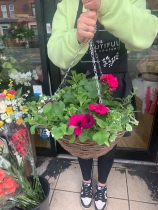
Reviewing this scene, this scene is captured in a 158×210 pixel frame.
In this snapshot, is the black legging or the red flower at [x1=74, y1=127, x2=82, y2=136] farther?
the black legging

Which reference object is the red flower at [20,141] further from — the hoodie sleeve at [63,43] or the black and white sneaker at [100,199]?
the black and white sneaker at [100,199]

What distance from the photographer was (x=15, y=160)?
56.1 inches

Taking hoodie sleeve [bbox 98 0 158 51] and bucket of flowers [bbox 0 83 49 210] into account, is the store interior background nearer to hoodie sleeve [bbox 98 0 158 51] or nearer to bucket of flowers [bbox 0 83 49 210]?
bucket of flowers [bbox 0 83 49 210]

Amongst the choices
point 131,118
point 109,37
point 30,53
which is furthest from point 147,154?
point 30,53

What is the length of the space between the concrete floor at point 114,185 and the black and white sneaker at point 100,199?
8 centimetres

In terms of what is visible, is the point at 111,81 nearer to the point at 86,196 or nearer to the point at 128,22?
the point at 128,22

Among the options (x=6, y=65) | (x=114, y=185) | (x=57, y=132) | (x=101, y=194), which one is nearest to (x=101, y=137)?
(x=57, y=132)

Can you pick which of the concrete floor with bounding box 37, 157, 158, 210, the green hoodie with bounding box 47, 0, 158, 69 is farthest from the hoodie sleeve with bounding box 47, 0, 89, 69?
the concrete floor with bounding box 37, 157, 158, 210

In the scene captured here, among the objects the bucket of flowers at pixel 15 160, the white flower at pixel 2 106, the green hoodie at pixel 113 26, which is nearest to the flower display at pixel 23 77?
the bucket of flowers at pixel 15 160

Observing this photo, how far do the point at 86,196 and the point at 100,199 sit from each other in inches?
4.6

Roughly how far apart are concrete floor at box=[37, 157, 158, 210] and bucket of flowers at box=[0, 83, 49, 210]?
35 centimetres

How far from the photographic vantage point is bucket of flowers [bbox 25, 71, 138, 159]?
838 millimetres

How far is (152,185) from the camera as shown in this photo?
185 centimetres

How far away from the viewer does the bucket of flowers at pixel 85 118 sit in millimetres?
838
